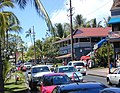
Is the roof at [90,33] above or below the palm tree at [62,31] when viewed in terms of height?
below

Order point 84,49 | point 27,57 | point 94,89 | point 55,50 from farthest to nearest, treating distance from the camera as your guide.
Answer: point 27,57, point 55,50, point 84,49, point 94,89

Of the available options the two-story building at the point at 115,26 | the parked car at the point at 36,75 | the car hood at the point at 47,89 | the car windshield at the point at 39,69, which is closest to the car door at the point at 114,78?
the parked car at the point at 36,75

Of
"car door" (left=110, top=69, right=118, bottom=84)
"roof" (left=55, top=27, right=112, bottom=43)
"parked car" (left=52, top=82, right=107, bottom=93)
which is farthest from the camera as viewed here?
"roof" (left=55, top=27, right=112, bottom=43)

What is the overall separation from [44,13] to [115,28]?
1518 inches

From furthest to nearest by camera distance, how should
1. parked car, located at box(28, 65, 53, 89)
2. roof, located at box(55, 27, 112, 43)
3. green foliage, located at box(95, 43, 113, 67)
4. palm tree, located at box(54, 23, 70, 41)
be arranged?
palm tree, located at box(54, 23, 70, 41) → roof, located at box(55, 27, 112, 43) → green foliage, located at box(95, 43, 113, 67) → parked car, located at box(28, 65, 53, 89)

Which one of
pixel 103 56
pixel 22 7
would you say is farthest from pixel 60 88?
pixel 103 56

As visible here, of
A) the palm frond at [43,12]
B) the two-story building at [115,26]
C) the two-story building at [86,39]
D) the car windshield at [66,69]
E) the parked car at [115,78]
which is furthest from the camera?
the two-story building at [86,39]

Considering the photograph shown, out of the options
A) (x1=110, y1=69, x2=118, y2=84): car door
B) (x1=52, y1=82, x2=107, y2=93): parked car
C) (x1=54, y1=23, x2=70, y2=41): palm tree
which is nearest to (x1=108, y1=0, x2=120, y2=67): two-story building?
(x1=110, y1=69, x2=118, y2=84): car door

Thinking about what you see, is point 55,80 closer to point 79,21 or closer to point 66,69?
point 66,69

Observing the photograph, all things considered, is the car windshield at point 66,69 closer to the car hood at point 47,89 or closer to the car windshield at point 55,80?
the car windshield at point 55,80

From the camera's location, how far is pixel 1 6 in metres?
21.2

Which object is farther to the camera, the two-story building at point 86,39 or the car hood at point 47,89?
the two-story building at point 86,39

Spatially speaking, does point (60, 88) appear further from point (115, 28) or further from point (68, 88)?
point (115, 28)

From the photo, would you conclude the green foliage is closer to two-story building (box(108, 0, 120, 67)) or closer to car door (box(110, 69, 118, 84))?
two-story building (box(108, 0, 120, 67))
